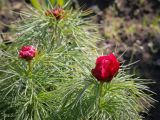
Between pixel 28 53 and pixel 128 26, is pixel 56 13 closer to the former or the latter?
pixel 28 53

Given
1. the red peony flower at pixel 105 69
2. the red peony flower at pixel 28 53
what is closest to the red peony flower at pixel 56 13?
the red peony flower at pixel 28 53

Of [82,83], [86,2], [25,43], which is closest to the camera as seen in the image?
[82,83]

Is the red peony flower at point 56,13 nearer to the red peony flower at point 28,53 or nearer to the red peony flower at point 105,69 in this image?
the red peony flower at point 28,53

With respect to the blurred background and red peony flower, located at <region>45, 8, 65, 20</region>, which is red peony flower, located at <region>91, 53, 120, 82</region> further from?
the blurred background

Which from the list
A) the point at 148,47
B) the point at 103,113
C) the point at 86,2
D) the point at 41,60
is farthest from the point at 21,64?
the point at 86,2

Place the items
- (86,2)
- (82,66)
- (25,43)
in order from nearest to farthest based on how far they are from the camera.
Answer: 1. (82,66)
2. (25,43)
3. (86,2)

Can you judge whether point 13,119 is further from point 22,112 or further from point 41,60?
point 41,60

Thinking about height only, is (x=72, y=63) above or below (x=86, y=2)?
below
